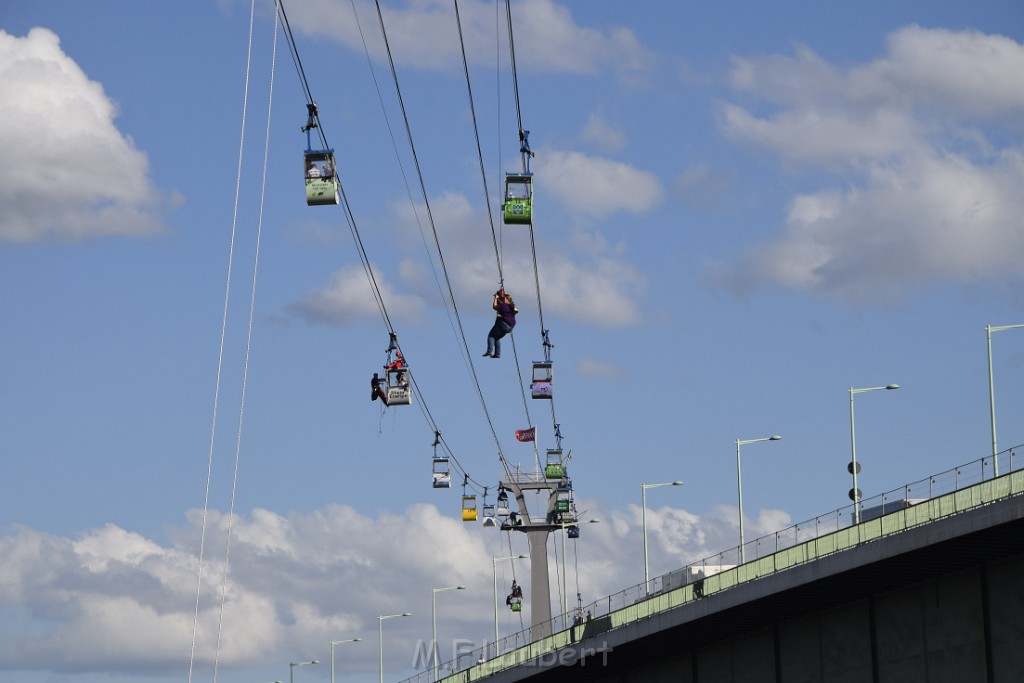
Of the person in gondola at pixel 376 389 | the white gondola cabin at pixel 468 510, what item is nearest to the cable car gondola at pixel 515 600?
the white gondola cabin at pixel 468 510

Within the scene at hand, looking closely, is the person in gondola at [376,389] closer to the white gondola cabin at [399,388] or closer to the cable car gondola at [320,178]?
the white gondola cabin at [399,388]

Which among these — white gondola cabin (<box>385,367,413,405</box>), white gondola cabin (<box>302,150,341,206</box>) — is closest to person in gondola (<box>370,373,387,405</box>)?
white gondola cabin (<box>385,367,413,405</box>)

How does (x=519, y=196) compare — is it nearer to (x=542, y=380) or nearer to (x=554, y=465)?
(x=542, y=380)

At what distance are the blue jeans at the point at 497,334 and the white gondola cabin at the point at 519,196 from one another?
5.95 m

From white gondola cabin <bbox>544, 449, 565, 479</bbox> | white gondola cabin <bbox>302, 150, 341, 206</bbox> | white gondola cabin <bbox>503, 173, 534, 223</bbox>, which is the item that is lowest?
white gondola cabin <bbox>302, 150, 341, 206</bbox>

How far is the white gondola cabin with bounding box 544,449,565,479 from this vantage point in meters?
121

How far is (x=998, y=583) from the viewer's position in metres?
55.1

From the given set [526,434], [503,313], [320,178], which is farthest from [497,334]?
[526,434]

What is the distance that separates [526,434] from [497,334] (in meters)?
59.7

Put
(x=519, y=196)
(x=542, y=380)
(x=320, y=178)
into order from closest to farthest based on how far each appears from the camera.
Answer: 1. (x=320, y=178)
2. (x=519, y=196)
3. (x=542, y=380)

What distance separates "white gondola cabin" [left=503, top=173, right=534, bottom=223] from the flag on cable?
215 ft

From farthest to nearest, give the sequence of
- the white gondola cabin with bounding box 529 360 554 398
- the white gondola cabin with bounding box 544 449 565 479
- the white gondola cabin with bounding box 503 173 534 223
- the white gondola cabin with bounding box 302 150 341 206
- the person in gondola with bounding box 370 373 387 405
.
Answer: the white gondola cabin with bounding box 544 449 565 479
the white gondola cabin with bounding box 529 360 554 398
the person in gondola with bounding box 370 373 387 405
the white gondola cabin with bounding box 503 173 534 223
the white gondola cabin with bounding box 302 150 341 206

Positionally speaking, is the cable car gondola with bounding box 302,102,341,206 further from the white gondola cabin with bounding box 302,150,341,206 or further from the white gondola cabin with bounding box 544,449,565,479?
the white gondola cabin with bounding box 544,449,565,479

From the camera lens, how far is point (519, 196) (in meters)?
55.7
